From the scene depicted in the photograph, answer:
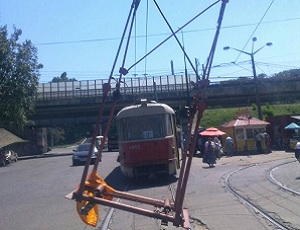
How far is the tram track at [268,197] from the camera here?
9.46 metres

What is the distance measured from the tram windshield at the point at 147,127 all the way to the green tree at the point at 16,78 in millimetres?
34942

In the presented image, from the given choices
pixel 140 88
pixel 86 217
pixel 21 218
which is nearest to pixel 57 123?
pixel 140 88

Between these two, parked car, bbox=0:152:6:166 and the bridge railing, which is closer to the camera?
parked car, bbox=0:152:6:166

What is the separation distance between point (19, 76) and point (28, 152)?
3135 centimetres

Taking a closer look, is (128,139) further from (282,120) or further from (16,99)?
(16,99)

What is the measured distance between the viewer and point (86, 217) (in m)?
5.27

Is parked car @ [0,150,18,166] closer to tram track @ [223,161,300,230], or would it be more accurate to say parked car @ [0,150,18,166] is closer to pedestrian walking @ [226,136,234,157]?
pedestrian walking @ [226,136,234,157]

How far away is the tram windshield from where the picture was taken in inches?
732

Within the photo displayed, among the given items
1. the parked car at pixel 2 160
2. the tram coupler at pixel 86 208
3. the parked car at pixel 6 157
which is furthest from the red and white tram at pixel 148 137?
the parked car at pixel 6 157

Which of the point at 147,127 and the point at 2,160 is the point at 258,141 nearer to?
the point at 147,127

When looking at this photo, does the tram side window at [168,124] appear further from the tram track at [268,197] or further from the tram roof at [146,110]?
the tram track at [268,197]

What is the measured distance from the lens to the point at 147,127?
18719mm

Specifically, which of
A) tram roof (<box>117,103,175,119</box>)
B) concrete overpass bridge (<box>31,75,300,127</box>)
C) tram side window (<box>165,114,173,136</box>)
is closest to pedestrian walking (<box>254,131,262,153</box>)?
concrete overpass bridge (<box>31,75,300,127</box>)

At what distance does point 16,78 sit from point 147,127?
36234 mm
